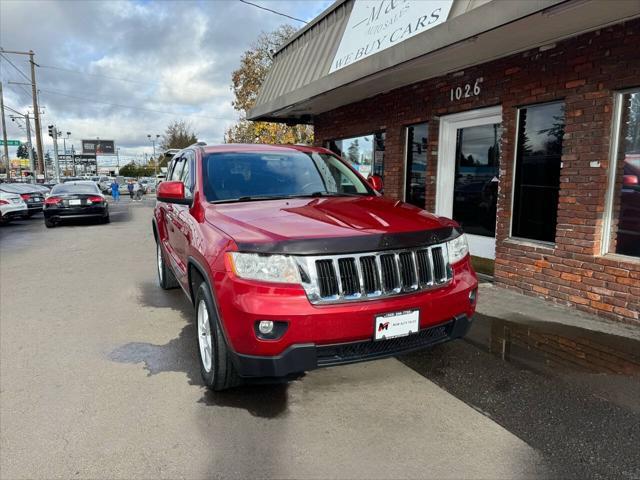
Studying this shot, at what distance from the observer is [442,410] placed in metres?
3.12

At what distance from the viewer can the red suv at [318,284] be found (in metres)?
2.71

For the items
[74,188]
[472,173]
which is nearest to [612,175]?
[472,173]

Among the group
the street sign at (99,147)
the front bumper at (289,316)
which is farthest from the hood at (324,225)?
the street sign at (99,147)

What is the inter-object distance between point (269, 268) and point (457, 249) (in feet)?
4.52

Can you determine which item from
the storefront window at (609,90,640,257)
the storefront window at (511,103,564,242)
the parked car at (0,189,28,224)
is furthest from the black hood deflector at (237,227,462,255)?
the parked car at (0,189,28,224)

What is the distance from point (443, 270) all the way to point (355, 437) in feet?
3.96

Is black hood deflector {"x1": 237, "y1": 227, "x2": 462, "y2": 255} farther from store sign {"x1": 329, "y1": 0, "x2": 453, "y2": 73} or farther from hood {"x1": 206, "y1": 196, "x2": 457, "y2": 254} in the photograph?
store sign {"x1": 329, "y1": 0, "x2": 453, "y2": 73}

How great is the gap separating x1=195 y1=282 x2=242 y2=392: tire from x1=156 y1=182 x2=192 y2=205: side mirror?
839 millimetres

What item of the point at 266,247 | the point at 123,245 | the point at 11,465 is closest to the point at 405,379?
the point at 266,247

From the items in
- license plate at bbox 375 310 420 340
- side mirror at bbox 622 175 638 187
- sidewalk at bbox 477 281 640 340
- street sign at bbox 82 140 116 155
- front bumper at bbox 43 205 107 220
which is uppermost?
street sign at bbox 82 140 116 155

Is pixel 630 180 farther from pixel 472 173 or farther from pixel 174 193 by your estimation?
pixel 174 193

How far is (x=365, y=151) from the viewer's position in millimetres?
9672

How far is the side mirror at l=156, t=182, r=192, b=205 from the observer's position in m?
3.82

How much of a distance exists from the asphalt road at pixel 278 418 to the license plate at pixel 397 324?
60cm
